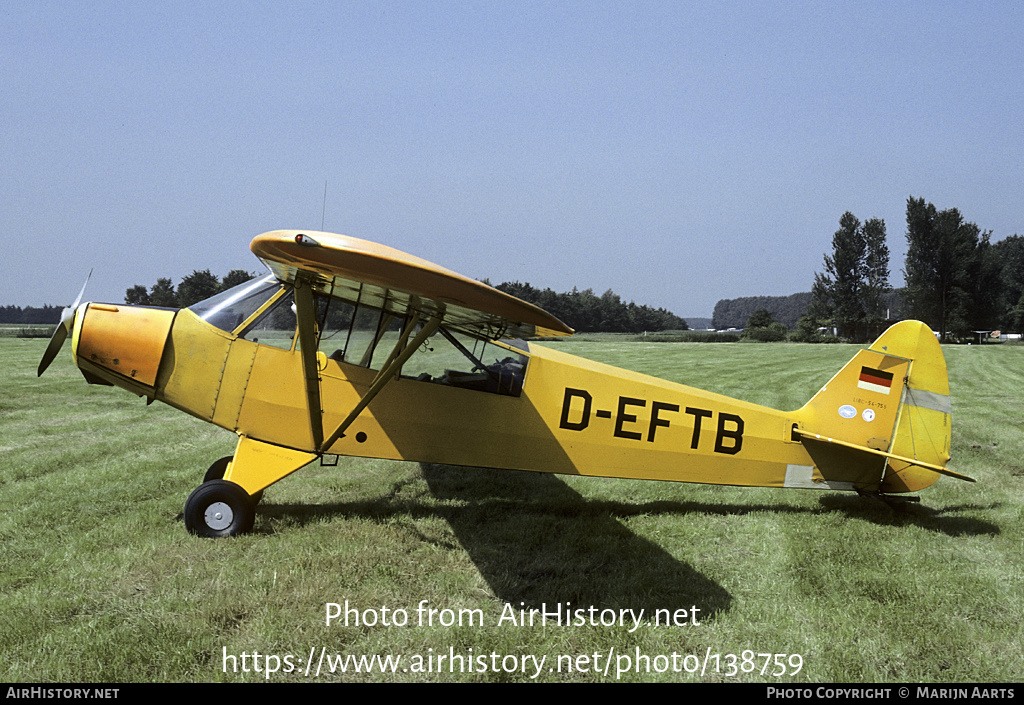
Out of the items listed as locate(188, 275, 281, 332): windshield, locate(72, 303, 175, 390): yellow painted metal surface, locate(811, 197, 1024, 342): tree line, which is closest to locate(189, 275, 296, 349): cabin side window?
locate(188, 275, 281, 332): windshield

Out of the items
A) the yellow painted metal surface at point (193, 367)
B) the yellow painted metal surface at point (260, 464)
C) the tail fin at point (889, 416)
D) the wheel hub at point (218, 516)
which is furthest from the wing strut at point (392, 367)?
the tail fin at point (889, 416)

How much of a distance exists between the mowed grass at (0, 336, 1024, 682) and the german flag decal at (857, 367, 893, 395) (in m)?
1.29

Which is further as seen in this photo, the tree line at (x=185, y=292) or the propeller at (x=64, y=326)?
the tree line at (x=185, y=292)

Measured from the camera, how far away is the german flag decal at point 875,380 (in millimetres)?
6176

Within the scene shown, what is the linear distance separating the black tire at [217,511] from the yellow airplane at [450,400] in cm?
1

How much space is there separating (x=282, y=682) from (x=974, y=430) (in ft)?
39.2

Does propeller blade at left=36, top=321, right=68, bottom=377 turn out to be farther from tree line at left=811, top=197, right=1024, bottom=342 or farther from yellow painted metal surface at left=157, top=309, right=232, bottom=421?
tree line at left=811, top=197, right=1024, bottom=342

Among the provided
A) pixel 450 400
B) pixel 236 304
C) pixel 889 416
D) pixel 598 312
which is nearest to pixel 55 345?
pixel 236 304

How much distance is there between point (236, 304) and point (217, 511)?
1.81 metres

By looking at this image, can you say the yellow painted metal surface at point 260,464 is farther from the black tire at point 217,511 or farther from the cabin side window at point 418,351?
the cabin side window at point 418,351

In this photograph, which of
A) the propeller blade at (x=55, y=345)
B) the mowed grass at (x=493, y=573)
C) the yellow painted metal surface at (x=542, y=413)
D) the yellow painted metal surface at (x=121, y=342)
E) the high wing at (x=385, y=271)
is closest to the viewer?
the high wing at (x=385, y=271)

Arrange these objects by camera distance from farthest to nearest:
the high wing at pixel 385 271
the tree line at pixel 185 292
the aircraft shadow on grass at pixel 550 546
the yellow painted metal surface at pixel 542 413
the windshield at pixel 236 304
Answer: the tree line at pixel 185 292, the windshield at pixel 236 304, the yellow painted metal surface at pixel 542 413, the aircraft shadow on grass at pixel 550 546, the high wing at pixel 385 271

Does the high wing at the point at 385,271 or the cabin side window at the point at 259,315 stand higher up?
the high wing at the point at 385,271

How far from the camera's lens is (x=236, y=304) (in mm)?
5434
